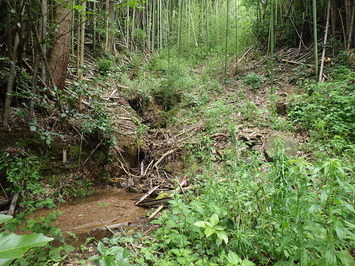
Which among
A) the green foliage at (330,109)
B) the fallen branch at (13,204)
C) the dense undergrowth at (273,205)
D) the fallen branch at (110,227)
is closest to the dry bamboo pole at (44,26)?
the fallen branch at (13,204)

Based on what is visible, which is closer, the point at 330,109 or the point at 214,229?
the point at 214,229

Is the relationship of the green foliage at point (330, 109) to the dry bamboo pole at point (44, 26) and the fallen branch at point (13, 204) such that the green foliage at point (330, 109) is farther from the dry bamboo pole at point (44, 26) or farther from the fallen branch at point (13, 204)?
the fallen branch at point (13, 204)

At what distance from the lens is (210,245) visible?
1525 mm

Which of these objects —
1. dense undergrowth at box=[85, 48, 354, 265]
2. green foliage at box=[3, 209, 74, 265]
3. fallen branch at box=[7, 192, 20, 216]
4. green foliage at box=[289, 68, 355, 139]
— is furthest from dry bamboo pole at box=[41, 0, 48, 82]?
green foliage at box=[289, 68, 355, 139]

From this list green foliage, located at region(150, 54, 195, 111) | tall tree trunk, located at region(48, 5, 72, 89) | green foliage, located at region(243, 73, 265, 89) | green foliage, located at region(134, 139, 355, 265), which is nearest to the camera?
green foliage, located at region(134, 139, 355, 265)

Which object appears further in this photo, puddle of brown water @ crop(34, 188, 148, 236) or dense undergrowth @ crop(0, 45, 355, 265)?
puddle of brown water @ crop(34, 188, 148, 236)

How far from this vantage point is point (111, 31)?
20.4ft

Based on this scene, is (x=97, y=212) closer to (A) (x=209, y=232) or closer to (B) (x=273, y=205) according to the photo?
(A) (x=209, y=232)

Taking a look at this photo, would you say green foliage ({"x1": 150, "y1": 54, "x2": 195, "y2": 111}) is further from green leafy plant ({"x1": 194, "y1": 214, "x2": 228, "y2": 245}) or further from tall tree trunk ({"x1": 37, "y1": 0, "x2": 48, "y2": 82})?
green leafy plant ({"x1": 194, "y1": 214, "x2": 228, "y2": 245})

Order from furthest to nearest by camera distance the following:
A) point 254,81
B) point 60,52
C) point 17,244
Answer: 1. point 254,81
2. point 60,52
3. point 17,244

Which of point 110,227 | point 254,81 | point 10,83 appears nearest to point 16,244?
point 110,227

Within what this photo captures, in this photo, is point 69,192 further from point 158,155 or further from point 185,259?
point 185,259

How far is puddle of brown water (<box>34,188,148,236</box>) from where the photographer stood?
2275mm

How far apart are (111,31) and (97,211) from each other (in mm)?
5534
